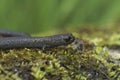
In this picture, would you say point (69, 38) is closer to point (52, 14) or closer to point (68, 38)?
point (68, 38)

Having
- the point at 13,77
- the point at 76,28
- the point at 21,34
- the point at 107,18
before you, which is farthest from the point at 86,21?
the point at 13,77

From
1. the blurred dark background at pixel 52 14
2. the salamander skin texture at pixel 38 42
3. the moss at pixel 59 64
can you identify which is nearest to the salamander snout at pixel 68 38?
the salamander skin texture at pixel 38 42

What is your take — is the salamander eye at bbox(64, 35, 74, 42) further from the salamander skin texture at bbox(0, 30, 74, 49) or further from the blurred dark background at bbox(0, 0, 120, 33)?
the blurred dark background at bbox(0, 0, 120, 33)

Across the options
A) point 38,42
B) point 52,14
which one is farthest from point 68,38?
point 52,14

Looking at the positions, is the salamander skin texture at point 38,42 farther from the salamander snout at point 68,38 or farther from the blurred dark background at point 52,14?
the blurred dark background at point 52,14

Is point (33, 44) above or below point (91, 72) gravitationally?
above

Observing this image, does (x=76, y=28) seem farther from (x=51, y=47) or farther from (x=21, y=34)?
(x=51, y=47)
